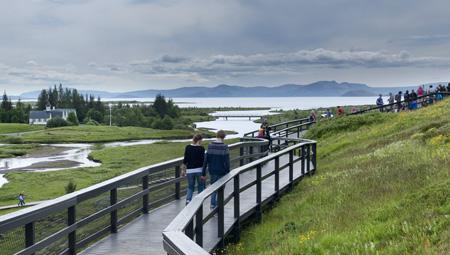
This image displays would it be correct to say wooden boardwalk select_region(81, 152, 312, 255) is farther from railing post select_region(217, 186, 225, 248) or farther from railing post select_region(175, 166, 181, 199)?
railing post select_region(175, 166, 181, 199)

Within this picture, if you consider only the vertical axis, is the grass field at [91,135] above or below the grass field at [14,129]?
below

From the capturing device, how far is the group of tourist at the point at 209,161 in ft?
35.4

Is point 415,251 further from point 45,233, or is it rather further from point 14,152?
point 14,152

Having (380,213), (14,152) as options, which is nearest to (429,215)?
(380,213)

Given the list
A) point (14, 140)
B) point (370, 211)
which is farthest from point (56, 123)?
point (370, 211)

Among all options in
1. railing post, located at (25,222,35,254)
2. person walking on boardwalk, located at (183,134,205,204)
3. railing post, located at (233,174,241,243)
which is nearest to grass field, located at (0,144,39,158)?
person walking on boardwalk, located at (183,134,205,204)

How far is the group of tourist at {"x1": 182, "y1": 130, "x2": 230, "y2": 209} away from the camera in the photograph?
425 inches

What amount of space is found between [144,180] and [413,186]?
546 centimetres

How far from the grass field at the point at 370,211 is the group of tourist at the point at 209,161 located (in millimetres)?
1387

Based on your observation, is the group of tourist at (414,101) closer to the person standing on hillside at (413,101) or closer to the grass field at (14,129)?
the person standing on hillside at (413,101)

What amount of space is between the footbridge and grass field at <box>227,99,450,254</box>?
61 cm

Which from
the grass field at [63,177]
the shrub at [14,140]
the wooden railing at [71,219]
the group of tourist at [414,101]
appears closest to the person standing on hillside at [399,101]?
the group of tourist at [414,101]

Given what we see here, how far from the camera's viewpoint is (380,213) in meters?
9.02

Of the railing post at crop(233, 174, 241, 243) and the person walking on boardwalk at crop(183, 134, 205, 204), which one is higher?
the person walking on boardwalk at crop(183, 134, 205, 204)
